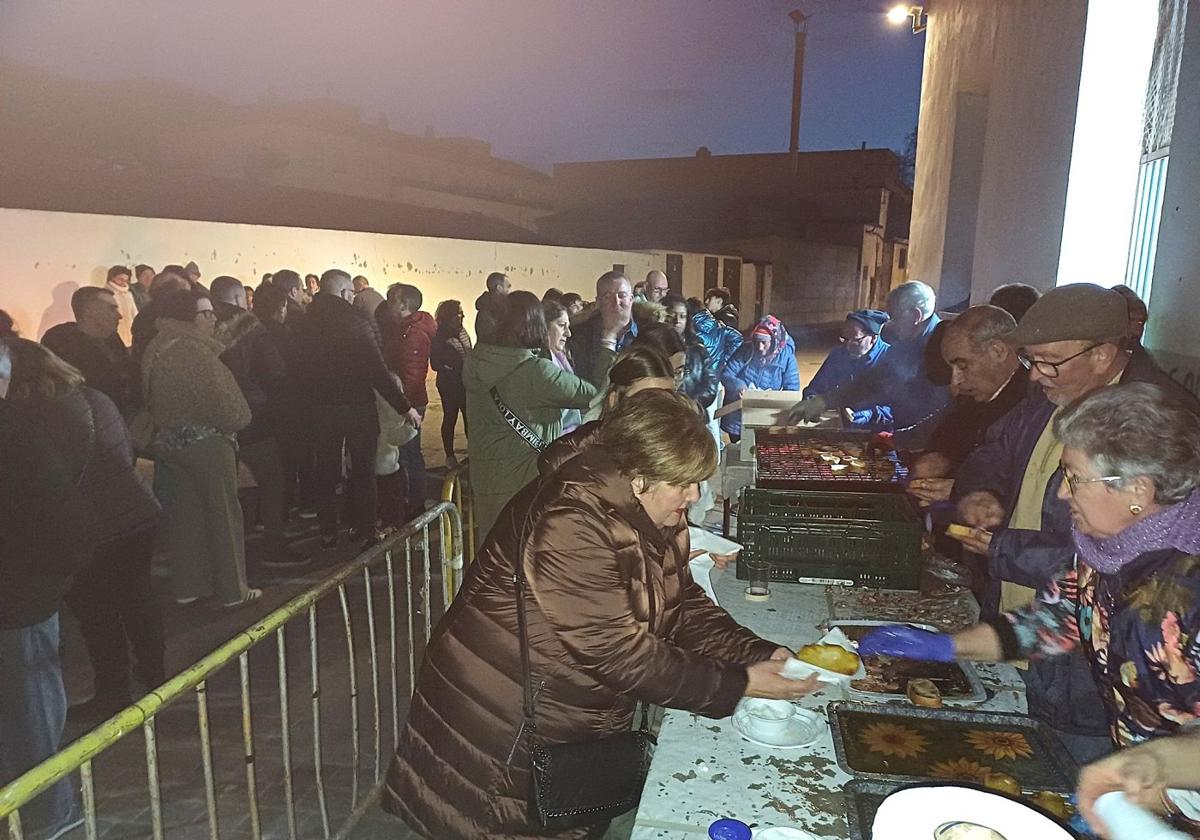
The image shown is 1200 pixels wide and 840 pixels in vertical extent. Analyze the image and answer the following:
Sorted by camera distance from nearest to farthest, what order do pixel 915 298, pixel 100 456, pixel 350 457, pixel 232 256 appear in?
pixel 100 456, pixel 915 298, pixel 350 457, pixel 232 256

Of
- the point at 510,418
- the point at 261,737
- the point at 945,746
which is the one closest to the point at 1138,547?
the point at 945,746

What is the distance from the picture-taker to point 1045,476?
2758 mm

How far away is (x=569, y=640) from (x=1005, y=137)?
7.16 meters

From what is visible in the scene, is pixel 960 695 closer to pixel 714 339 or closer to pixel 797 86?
pixel 714 339

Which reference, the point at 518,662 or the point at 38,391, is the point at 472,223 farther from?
the point at 518,662

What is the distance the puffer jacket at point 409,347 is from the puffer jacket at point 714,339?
2.70 meters

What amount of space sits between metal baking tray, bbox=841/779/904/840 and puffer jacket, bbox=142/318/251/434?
4320mm

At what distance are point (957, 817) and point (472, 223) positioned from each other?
22.7m

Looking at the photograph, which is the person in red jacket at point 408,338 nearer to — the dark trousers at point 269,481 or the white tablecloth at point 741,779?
the dark trousers at point 269,481

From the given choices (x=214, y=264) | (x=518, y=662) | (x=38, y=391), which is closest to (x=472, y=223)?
(x=214, y=264)

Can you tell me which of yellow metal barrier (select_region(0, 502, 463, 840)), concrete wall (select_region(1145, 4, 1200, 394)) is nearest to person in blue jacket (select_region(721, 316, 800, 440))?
concrete wall (select_region(1145, 4, 1200, 394))

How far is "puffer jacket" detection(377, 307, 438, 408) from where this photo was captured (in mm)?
7805

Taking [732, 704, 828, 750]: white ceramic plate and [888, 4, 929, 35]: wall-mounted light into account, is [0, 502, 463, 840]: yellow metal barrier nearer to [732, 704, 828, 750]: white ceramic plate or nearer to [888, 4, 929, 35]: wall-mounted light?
[732, 704, 828, 750]: white ceramic plate

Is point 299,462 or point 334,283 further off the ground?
point 334,283
